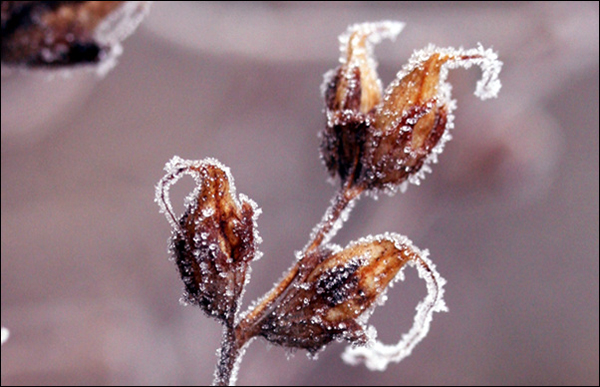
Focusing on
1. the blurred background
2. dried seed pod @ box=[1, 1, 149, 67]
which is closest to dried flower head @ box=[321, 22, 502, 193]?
dried seed pod @ box=[1, 1, 149, 67]

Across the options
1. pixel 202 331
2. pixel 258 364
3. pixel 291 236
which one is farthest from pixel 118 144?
pixel 258 364

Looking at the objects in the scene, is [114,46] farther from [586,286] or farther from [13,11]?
[586,286]

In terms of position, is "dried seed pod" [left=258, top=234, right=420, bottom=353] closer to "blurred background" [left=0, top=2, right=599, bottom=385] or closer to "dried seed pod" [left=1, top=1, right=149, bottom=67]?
"dried seed pod" [left=1, top=1, right=149, bottom=67]

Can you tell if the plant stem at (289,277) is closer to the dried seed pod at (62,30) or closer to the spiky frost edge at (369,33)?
the spiky frost edge at (369,33)

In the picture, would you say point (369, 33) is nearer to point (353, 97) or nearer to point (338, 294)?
point (353, 97)

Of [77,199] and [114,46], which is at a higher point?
[77,199]

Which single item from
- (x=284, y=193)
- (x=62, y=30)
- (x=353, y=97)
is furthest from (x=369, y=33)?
(x=284, y=193)
